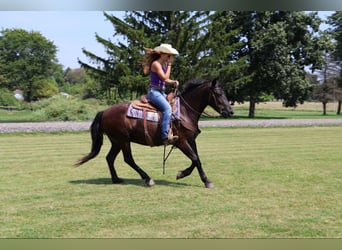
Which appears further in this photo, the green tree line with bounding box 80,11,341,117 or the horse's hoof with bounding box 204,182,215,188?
the green tree line with bounding box 80,11,341,117

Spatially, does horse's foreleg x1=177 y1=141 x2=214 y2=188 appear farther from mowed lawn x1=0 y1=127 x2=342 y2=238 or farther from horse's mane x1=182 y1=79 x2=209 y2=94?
horse's mane x1=182 y1=79 x2=209 y2=94

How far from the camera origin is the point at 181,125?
24.0 ft

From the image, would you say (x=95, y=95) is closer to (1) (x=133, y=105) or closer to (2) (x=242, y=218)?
(1) (x=133, y=105)

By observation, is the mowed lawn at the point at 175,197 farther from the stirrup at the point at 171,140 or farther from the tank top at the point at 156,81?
the tank top at the point at 156,81

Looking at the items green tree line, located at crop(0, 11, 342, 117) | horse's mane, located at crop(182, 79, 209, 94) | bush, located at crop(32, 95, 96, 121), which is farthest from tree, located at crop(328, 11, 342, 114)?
horse's mane, located at crop(182, 79, 209, 94)

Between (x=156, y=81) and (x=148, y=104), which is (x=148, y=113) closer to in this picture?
(x=148, y=104)

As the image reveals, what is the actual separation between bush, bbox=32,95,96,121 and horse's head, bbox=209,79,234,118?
41.3 feet

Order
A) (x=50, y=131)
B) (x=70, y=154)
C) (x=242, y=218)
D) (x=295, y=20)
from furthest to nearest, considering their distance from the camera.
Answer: (x=295, y=20) → (x=50, y=131) → (x=70, y=154) → (x=242, y=218)

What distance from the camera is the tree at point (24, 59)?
67.3 ft

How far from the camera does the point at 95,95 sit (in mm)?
20828

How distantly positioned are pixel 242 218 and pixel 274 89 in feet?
66.7

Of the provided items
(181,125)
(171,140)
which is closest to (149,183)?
(171,140)

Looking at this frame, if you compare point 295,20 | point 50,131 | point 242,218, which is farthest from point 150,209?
Answer: point 295,20

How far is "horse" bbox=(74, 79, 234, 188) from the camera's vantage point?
728 centimetres
